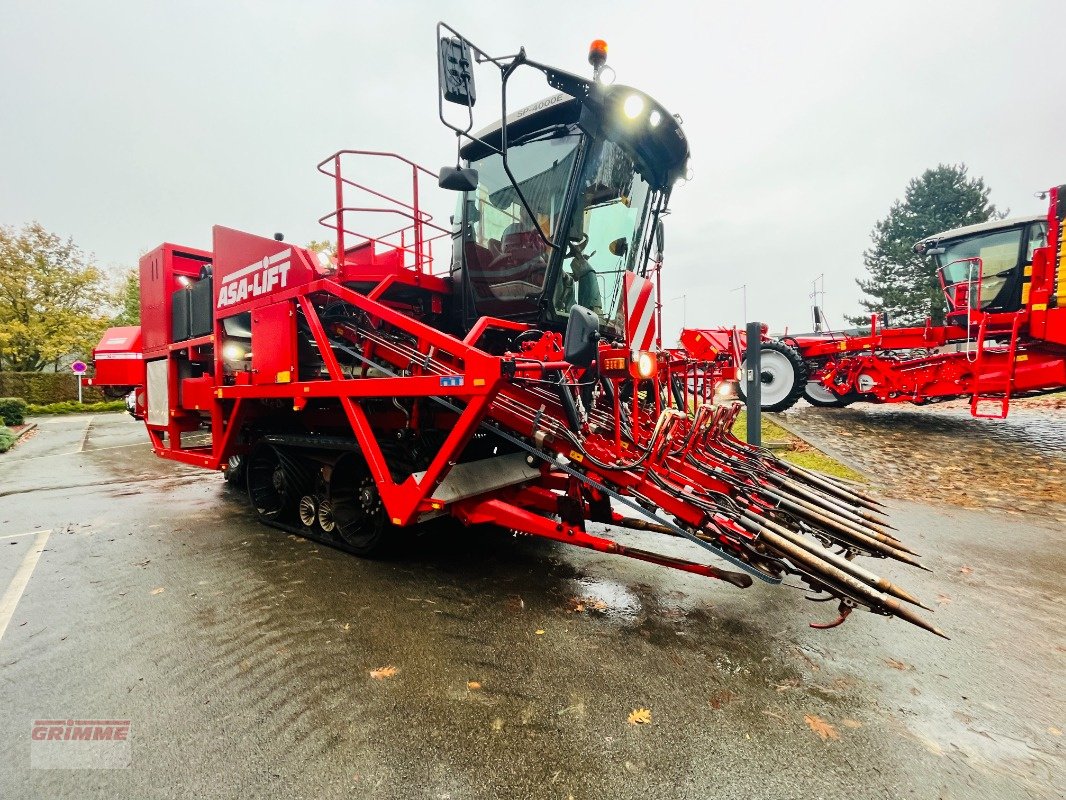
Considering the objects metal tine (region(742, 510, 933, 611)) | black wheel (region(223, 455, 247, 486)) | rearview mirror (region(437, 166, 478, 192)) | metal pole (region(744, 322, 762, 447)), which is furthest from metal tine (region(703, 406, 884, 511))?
black wheel (region(223, 455, 247, 486))

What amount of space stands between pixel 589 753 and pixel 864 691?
52.7 inches

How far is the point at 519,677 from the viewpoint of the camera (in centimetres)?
230

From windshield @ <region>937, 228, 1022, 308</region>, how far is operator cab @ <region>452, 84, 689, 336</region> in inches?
297

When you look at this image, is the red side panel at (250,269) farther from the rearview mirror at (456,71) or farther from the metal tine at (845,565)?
the metal tine at (845,565)

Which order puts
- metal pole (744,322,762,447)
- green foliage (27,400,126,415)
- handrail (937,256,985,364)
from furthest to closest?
green foliage (27,400,126,415) < handrail (937,256,985,364) < metal pole (744,322,762,447)

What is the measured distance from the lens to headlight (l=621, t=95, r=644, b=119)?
11.1ft

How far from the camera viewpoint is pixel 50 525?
4.89 metres

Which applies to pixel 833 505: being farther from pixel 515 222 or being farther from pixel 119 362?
pixel 119 362

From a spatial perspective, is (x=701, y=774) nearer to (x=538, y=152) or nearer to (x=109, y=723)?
(x=109, y=723)

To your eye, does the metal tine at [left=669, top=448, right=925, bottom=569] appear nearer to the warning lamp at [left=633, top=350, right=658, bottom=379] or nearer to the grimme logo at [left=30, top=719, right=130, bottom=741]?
the warning lamp at [left=633, top=350, right=658, bottom=379]

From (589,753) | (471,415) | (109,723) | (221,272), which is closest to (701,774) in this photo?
(589,753)

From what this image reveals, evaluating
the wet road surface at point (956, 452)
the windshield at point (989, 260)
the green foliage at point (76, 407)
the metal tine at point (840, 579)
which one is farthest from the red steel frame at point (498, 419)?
the green foliage at point (76, 407)

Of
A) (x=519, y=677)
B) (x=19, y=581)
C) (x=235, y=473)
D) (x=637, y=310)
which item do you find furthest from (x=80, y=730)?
(x=235, y=473)

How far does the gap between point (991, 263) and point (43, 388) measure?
35781 millimetres
